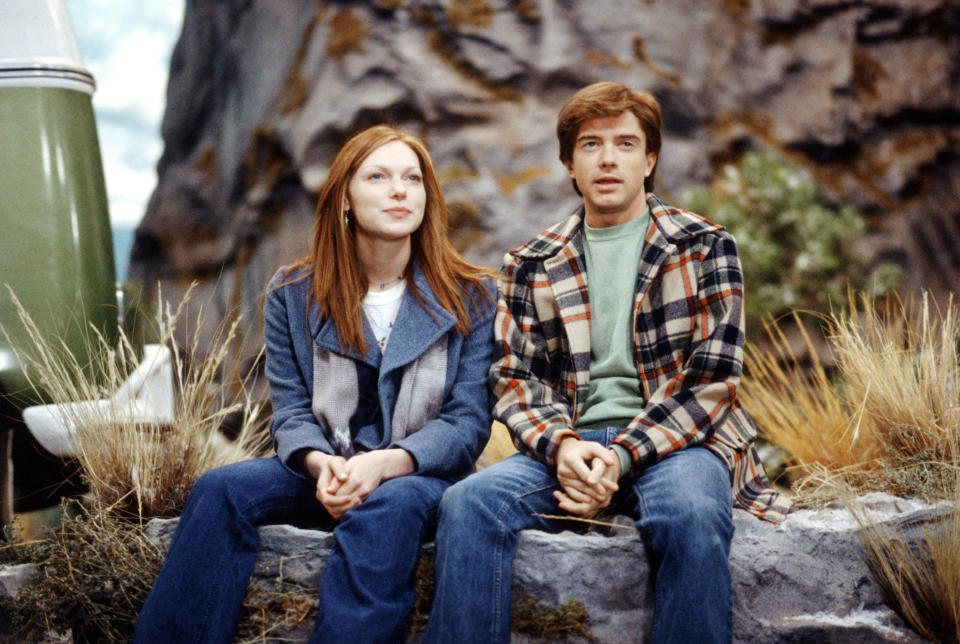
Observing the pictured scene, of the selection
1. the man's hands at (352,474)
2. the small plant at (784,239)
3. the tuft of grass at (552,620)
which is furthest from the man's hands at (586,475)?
the small plant at (784,239)

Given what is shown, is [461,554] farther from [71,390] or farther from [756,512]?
[71,390]

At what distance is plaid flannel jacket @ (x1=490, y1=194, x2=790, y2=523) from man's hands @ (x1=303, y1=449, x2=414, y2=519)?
0.96ft

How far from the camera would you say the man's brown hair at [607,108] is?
2.06 meters

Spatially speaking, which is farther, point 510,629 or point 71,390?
point 71,390

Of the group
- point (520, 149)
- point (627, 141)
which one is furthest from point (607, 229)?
point (520, 149)

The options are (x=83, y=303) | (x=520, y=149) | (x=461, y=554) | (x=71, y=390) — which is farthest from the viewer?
(x=520, y=149)

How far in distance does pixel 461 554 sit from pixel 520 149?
3.49m

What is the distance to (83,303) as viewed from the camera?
269cm

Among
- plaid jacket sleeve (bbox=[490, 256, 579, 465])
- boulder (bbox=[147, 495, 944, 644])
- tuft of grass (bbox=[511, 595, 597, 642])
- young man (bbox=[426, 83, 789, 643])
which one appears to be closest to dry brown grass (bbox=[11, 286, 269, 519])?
boulder (bbox=[147, 495, 944, 644])

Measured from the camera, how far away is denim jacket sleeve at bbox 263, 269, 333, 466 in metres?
2.05

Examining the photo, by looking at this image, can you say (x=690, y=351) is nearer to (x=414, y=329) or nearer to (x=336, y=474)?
(x=414, y=329)

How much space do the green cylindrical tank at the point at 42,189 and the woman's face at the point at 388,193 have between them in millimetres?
1131

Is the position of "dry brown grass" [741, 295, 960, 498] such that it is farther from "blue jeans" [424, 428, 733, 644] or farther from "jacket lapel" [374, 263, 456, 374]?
"jacket lapel" [374, 263, 456, 374]

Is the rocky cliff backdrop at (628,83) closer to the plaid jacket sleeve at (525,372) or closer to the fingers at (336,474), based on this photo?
the plaid jacket sleeve at (525,372)
